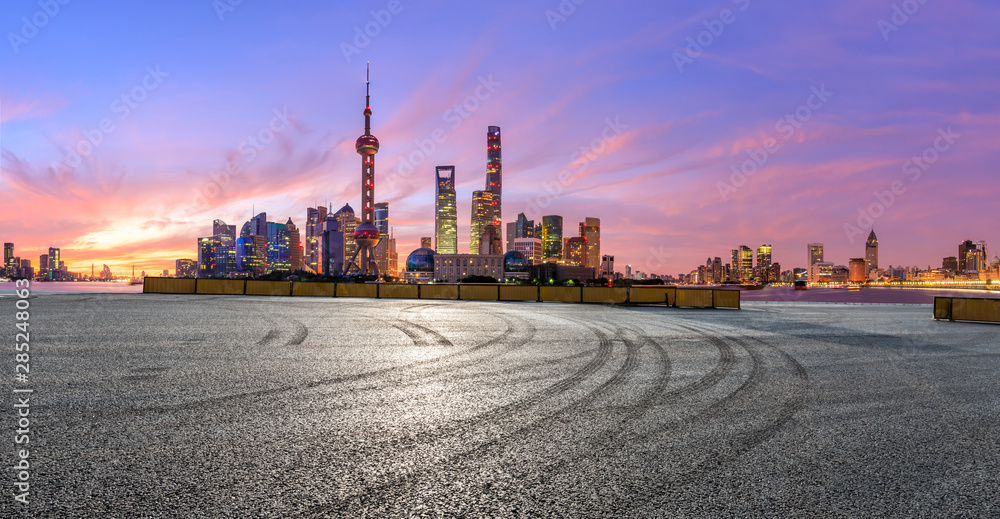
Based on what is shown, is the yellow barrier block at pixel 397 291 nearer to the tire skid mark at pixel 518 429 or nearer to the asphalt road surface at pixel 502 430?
the asphalt road surface at pixel 502 430

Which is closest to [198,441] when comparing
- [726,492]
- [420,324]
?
[726,492]

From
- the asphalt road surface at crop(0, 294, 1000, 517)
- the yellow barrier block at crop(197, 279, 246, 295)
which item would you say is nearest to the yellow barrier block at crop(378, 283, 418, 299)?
the yellow barrier block at crop(197, 279, 246, 295)

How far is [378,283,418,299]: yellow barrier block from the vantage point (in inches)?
1284

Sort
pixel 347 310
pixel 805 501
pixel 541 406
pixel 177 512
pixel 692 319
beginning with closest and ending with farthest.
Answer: pixel 177 512, pixel 805 501, pixel 541 406, pixel 692 319, pixel 347 310

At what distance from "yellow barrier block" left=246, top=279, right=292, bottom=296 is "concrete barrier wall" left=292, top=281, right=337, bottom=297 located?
0.45m

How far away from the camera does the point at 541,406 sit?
6781 millimetres

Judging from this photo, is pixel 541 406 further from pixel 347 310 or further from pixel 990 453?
pixel 347 310

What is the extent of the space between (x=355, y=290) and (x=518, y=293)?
12013 millimetres

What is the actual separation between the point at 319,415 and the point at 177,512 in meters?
2.61

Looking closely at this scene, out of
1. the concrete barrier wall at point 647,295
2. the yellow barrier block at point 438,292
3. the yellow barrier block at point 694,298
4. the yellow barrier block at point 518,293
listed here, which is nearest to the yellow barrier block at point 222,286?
the yellow barrier block at point 438,292

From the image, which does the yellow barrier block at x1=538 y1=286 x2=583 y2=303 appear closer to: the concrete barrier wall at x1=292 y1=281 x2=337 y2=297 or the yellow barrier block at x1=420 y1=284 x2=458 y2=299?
the yellow barrier block at x1=420 y1=284 x2=458 y2=299

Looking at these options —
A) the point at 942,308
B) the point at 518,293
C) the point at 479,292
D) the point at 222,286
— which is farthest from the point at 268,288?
the point at 942,308

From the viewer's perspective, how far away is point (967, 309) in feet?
69.4

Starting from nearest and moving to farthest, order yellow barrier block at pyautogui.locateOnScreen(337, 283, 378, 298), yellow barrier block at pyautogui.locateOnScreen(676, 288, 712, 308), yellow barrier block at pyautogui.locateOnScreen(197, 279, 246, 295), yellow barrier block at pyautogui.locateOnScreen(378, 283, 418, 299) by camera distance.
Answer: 1. yellow barrier block at pyautogui.locateOnScreen(676, 288, 712, 308)
2. yellow barrier block at pyautogui.locateOnScreen(378, 283, 418, 299)
3. yellow barrier block at pyautogui.locateOnScreen(337, 283, 378, 298)
4. yellow barrier block at pyautogui.locateOnScreen(197, 279, 246, 295)
